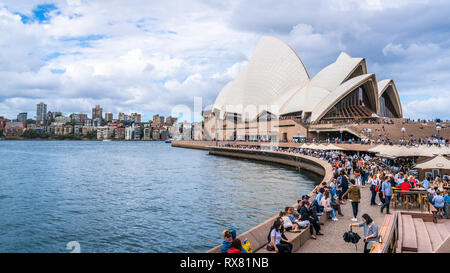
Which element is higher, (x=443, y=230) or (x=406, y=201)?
(x=406, y=201)

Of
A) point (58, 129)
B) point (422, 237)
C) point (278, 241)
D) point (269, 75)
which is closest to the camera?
point (278, 241)

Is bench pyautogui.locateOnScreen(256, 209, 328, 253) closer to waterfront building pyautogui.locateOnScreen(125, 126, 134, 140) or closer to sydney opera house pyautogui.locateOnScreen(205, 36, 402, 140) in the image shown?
sydney opera house pyautogui.locateOnScreen(205, 36, 402, 140)

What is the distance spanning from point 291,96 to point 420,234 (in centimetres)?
4677

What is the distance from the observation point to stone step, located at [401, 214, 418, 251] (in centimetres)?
534

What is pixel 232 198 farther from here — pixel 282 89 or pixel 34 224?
pixel 282 89

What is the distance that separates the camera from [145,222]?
11344mm

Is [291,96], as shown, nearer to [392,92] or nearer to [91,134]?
[392,92]

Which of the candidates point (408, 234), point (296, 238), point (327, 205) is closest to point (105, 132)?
point (327, 205)

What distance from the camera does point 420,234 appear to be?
6.37m

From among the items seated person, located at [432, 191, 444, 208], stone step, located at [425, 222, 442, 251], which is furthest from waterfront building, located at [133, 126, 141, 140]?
stone step, located at [425, 222, 442, 251]

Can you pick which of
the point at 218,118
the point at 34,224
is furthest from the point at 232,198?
the point at 218,118

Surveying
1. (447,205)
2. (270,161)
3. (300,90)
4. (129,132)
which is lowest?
(270,161)

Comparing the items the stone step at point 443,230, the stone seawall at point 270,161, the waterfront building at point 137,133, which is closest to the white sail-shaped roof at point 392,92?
the stone seawall at point 270,161
